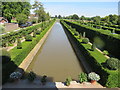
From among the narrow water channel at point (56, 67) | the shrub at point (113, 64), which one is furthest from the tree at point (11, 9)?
the shrub at point (113, 64)

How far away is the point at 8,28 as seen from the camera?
29.5 metres

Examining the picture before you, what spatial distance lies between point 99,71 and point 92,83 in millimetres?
1173

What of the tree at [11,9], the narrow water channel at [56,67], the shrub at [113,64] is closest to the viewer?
the shrub at [113,64]

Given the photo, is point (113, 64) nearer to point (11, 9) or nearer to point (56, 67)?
point (56, 67)

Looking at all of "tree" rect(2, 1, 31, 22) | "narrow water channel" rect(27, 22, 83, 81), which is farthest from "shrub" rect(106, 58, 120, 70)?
"tree" rect(2, 1, 31, 22)

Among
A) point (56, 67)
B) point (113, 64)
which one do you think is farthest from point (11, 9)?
point (113, 64)

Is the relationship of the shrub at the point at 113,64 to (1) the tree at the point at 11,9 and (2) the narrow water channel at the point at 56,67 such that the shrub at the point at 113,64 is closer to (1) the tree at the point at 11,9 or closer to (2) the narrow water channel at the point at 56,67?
(2) the narrow water channel at the point at 56,67

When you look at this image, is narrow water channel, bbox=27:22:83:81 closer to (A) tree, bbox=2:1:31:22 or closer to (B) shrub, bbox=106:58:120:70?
(B) shrub, bbox=106:58:120:70

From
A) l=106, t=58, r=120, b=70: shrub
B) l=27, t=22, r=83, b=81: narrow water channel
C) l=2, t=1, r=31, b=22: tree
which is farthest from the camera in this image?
A: l=2, t=1, r=31, b=22: tree

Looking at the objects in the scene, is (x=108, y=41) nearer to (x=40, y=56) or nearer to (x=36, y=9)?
(x=40, y=56)

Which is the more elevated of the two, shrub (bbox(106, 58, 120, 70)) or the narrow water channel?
shrub (bbox(106, 58, 120, 70))

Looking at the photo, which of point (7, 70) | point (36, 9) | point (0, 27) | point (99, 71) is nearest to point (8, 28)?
point (0, 27)

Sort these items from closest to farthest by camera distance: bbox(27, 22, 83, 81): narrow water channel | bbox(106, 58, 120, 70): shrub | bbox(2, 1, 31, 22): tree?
bbox(106, 58, 120, 70): shrub
bbox(27, 22, 83, 81): narrow water channel
bbox(2, 1, 31, 22): tree

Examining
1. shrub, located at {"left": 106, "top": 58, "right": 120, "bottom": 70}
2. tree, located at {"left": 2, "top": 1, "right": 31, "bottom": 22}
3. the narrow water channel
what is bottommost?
the narrow water channel
